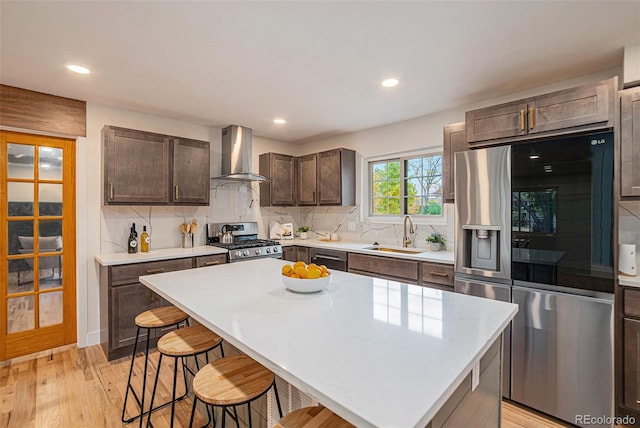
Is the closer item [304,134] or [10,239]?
[10,239]

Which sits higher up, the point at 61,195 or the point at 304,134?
the point at 304,134

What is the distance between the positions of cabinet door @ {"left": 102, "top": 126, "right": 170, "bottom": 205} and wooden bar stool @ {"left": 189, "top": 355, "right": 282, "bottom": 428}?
2.47 m

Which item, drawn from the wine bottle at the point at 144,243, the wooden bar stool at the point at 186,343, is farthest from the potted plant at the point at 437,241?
the wine bottle at the point at 144,243

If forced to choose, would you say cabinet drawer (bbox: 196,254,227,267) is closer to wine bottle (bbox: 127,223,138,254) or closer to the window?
wine bottle (bbox: 127,223,138,254)

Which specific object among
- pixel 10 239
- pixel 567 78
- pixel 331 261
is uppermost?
pixel 567 78

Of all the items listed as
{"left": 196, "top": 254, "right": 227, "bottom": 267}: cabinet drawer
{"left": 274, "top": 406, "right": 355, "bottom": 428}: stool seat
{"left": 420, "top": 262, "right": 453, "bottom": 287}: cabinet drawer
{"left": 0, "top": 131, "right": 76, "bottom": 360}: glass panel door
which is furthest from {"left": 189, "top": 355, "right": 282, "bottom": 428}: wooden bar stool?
{"left": 0, "top": 131, "right": 76, "bottom": 360}: glass panel door

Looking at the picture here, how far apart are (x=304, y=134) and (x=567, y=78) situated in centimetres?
301

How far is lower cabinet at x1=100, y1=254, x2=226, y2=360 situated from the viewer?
280 cm

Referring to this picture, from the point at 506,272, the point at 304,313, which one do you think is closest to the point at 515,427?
the point at 506,272

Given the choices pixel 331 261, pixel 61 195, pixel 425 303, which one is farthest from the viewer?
pixel 331 261

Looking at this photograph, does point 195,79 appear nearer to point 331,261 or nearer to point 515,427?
point 331,261

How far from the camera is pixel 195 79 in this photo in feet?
8.50

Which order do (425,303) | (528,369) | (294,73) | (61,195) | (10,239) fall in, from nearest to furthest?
1. (425,303)
2. (528,369)
3. (294,73)
4. (10,239)
5. (61,195)

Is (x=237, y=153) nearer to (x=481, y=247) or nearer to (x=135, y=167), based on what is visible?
(x=135, y=167)
